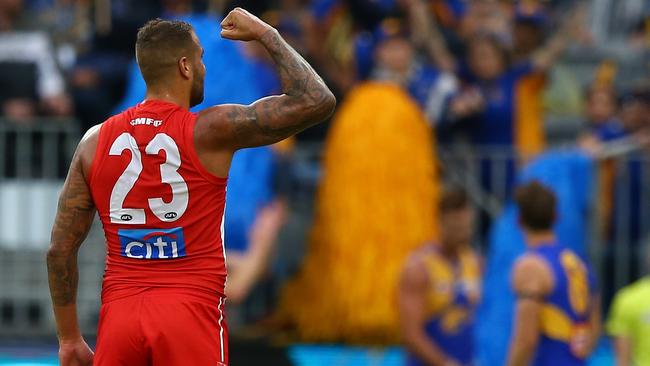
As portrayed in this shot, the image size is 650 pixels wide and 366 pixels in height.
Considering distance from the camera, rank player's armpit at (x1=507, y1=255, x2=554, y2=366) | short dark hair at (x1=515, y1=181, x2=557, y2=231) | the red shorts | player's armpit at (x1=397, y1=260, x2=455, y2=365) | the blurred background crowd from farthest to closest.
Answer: the blurred background crowd → player's armpit at (x1=397, y1=260, x2=455, y2=365) → short dark hair at (x1=515, y1=181, x2=557, y2=231) → player's armpit at (x1=507, y1=255, x2=554, y2=366) → the red shorts

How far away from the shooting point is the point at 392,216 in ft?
32.0

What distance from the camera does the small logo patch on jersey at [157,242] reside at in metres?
5.08

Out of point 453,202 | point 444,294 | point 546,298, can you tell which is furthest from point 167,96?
point 444,294

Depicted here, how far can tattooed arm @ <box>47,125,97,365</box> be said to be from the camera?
5.18 metres

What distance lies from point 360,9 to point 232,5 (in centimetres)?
121

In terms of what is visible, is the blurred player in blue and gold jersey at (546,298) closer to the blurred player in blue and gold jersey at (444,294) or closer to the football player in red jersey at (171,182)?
the blurred player in blue and gold jersey at (444,294)

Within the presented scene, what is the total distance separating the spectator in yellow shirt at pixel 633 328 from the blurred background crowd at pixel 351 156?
1.05m

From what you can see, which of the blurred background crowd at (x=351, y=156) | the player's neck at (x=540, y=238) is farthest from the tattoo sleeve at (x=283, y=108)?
the blurred background crowd at (x=351, y=156)

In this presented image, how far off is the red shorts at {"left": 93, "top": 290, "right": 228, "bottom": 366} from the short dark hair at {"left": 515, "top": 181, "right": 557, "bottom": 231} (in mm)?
2732

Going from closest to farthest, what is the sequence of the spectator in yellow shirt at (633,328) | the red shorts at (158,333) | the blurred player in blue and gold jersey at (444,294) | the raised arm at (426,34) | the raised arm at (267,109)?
the red shorts at (158,333) < the raised arm at (267,109) < the spectator in yellow shirt at (633,328) < the blurred player in blue and gold jersey at (444,294) < the raised arm at (426,34)

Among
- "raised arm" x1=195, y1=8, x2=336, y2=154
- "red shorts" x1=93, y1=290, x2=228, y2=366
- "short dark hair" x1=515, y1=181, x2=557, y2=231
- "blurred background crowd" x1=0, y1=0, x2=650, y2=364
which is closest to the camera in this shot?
"red shorts" x1=93, y1=290, x2=228, y2=366

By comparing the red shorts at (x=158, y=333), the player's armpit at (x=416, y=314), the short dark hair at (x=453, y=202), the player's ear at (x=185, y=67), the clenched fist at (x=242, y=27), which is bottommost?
the player's armpit at (x=416, y=314)

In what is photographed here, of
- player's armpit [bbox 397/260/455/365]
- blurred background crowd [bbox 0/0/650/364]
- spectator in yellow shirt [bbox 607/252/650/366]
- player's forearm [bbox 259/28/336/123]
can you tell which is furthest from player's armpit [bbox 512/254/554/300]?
player's forearm [bbox 259/28/336/123]

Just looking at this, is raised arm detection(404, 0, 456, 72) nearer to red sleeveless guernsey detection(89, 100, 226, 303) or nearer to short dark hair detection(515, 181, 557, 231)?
short dark hair detection(515, 181, 557, 231)
